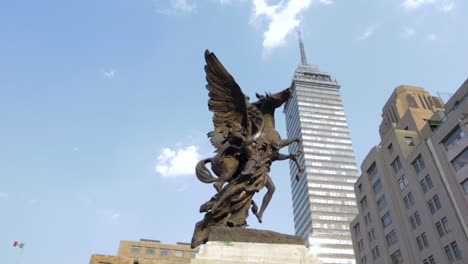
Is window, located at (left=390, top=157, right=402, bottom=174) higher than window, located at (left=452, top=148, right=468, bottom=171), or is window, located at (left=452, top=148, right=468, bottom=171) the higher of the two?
window, located at (left=390, top=157, right=402, bottom=174)

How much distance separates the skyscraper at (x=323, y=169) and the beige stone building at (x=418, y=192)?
51.3 meters

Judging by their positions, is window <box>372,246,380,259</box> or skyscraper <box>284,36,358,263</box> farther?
skyscraper <box>284,36,358,263</box>

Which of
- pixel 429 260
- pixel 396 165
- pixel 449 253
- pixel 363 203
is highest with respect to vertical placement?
pixel 396 165

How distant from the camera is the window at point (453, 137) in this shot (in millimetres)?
32875

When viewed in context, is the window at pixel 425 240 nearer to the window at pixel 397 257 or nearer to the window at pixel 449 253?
the window at pixel 449 253

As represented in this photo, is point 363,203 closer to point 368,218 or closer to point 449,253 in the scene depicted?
point 368,218

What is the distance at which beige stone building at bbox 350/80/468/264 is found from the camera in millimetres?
32906

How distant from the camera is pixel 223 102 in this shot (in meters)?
10.3

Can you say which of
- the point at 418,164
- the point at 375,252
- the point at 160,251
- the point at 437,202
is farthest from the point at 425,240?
the point at 160,251

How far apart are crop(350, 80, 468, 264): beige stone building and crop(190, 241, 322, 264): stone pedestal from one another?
31016 millimetres

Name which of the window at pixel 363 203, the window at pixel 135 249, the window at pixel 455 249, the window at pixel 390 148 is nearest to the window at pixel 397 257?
the window at pixel 455 249

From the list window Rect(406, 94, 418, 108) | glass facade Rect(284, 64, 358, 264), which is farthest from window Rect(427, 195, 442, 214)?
glass facade Rect(284, 64, 358, 264)

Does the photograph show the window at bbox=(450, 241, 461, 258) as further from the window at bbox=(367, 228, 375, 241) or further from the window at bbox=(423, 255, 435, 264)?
the window at bbox=(367, 228, 375, 241)

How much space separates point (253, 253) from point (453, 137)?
34.0m
